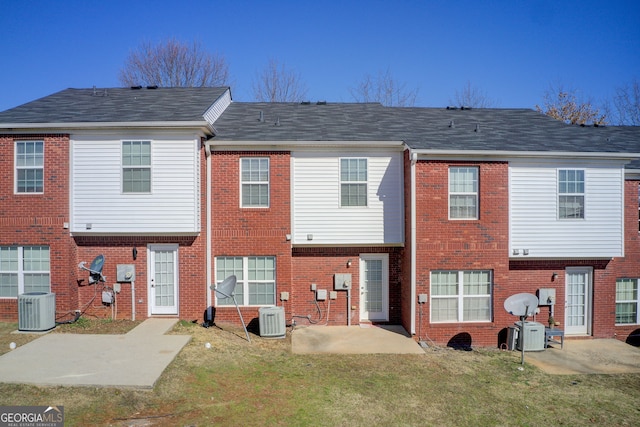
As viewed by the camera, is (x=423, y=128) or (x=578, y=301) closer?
(x=578, y=301)

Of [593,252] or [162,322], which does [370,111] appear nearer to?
[593,252]

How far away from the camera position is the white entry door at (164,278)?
13234 millimetres

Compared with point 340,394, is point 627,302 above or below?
above

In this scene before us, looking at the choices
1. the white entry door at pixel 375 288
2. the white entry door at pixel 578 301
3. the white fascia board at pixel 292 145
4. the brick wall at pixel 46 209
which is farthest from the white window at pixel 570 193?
the brick wall at pixel 46 209

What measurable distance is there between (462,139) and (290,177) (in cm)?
558

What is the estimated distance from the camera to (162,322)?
12.6m

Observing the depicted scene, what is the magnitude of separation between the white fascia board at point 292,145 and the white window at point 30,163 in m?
4.76

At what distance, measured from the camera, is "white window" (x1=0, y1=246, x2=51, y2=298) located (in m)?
12.8

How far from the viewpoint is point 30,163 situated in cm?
1275

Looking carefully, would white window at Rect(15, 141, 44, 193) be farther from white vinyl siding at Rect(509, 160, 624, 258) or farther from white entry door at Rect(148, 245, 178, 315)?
white vinyl siding at Rect(509, 160, 624, 258)

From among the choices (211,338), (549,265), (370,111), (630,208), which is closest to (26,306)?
(211,338)

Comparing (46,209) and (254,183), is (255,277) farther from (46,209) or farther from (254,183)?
(46,209)
